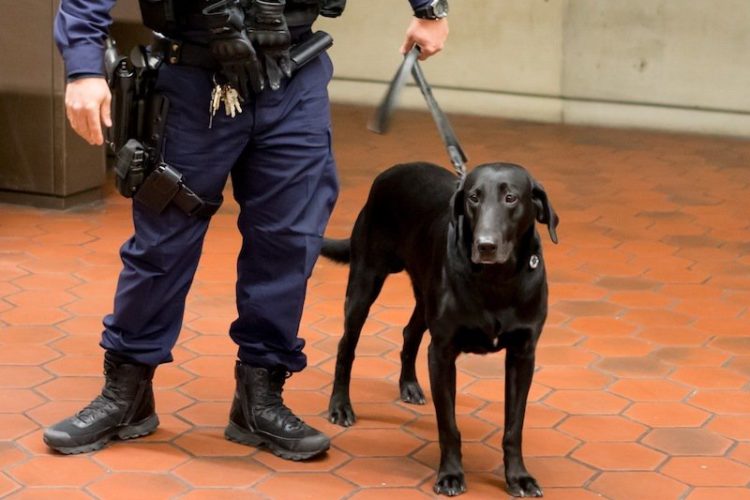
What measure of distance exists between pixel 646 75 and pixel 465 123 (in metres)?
1.19

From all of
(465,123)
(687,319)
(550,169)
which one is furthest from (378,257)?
(465,123)

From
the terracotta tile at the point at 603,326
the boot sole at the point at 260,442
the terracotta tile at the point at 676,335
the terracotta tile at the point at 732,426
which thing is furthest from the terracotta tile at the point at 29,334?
the terracotta tile at the point at 732,426

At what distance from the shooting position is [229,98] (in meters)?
3.16

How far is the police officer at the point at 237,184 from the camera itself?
121 inches

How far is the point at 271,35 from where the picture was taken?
3129 millimetres

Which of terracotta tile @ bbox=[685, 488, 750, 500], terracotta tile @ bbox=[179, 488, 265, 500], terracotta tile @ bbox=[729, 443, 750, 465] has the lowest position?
terracotta tile @ bbox=[179, 488, 265, 500]

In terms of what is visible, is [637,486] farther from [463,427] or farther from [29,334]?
[29,334]

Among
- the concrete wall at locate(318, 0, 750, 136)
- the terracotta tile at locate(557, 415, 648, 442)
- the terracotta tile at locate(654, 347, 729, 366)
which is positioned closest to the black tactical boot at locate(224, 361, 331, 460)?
the terracotta tile at locate(557, 415, 648, 442)

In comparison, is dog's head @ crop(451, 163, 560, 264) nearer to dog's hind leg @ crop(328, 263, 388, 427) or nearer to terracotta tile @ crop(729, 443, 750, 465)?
dog's hind leg @ crop(328, 263, 388, 427)

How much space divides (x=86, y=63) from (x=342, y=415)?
1.27 metres

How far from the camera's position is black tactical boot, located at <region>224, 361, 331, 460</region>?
11.2 ft

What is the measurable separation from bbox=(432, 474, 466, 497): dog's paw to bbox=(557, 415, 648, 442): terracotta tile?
0.53m

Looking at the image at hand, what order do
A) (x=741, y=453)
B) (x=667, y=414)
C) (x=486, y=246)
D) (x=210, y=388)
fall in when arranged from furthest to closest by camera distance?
1. (x=210, y=388)
2. (x=667, y=414)
3. (x=741, y=453)
4. (x=486, y=246)

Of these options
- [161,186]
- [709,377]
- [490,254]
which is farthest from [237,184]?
[709,377]
